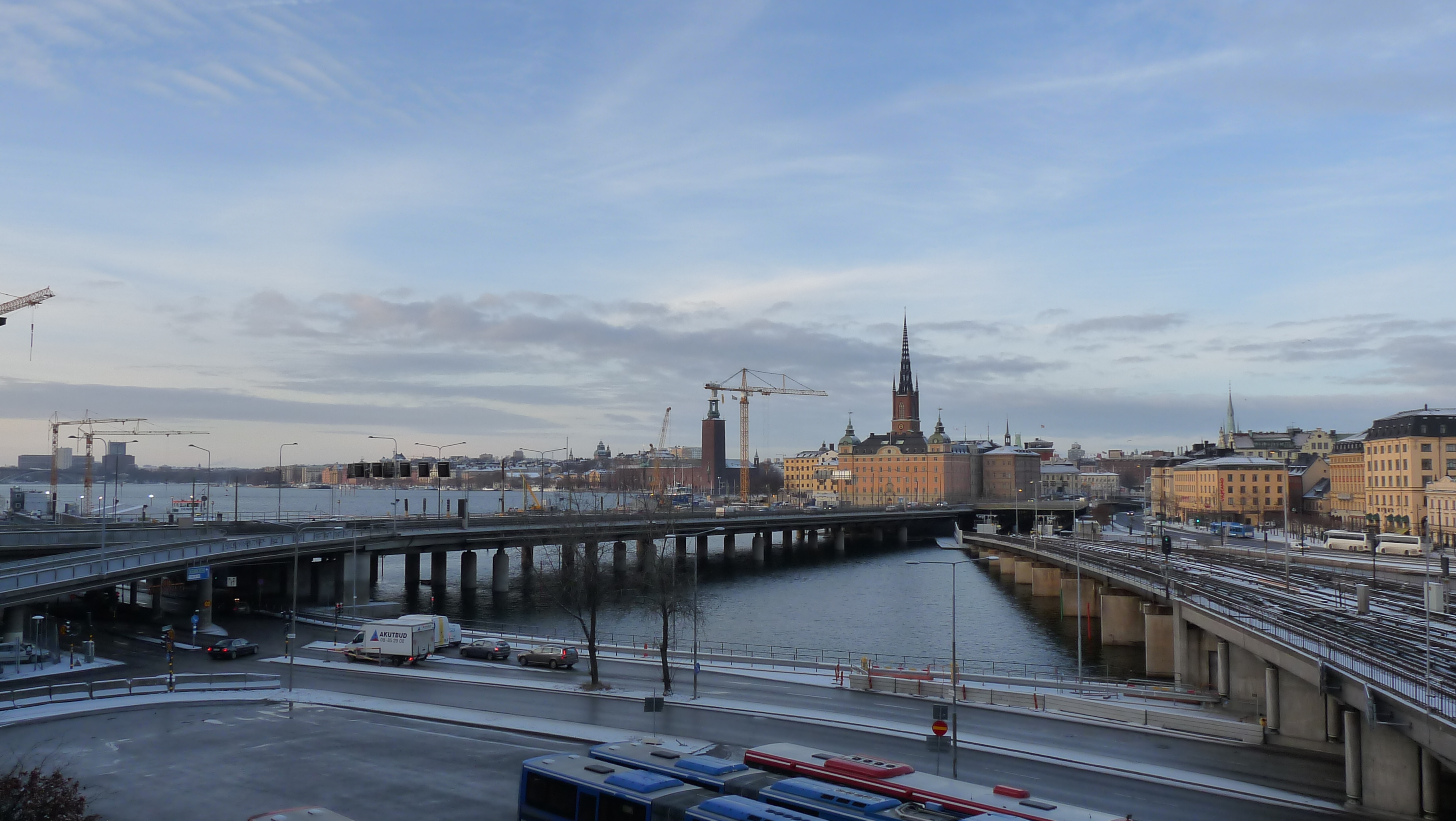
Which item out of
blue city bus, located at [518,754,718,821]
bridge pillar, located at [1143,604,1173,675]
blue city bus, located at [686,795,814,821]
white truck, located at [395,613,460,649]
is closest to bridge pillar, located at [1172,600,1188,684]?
bridge pillar, located at [1143,604,1173,675]

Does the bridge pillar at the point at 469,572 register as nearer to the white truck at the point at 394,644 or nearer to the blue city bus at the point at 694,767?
the white truck at the point at 394,644

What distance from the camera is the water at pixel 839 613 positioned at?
72.2 m

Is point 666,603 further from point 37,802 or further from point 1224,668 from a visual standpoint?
point 37,802

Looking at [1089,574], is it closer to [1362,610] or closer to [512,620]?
[1362,610]

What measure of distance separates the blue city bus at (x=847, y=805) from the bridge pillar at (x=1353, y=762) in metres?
16.2

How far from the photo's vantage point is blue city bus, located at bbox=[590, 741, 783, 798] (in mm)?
22766

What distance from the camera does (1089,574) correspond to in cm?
9438

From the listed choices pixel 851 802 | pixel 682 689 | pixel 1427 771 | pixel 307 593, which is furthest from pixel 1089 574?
pixel 851 802

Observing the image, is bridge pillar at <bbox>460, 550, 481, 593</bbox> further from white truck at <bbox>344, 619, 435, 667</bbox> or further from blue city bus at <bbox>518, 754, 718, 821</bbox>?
blue city bus at <bbox>518, 754, 718, 821</bbox>

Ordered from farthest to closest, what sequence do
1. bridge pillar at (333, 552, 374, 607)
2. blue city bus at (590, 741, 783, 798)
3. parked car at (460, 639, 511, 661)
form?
1. bridge pillar at (333, 552, 374, 607)
2. parked car at (460, 639, 511, 661)
3. blue city bus at (590, 741, 783, 798)

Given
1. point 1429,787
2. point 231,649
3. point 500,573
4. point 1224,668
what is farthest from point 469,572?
point 1429,787

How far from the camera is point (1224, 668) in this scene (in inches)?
1937

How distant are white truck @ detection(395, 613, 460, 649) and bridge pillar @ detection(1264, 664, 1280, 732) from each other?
131 ft

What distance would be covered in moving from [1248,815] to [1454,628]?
23.9 meters
